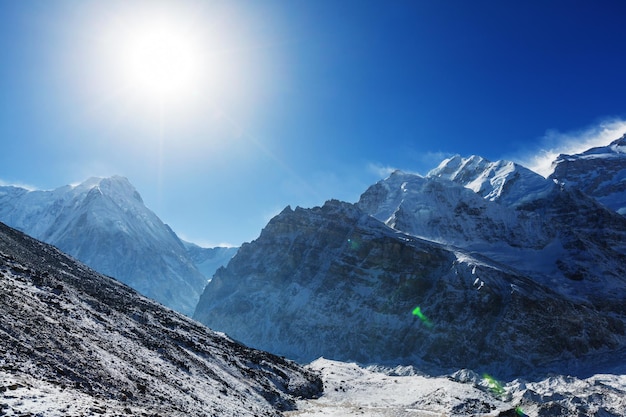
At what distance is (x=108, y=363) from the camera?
33.7 meters

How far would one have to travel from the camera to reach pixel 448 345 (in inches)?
5728

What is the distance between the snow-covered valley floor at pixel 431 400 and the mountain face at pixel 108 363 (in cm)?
533

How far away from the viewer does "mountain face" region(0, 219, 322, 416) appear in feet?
75.8

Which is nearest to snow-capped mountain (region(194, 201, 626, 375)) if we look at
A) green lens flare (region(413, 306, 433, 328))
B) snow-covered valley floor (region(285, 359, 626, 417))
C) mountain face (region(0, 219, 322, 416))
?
green lens flare (region(413, 306, 433, 328))

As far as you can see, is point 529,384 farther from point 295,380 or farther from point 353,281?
point 353,281

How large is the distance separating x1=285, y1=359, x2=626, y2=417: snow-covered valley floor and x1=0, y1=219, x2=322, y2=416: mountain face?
533 cm

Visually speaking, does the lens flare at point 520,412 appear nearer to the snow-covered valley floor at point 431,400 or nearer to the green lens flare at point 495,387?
the snow-covered valley floor at point 431,400

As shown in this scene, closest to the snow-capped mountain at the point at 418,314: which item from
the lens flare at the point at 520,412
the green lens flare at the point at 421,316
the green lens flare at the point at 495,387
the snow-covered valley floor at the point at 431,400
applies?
the green lens flare at the point at 421,316

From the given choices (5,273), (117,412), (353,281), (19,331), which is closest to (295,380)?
(5,273)

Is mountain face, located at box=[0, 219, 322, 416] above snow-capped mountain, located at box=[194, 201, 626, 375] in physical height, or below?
below

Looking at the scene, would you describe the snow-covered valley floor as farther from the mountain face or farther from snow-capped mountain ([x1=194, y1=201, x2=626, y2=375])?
snow-capped mountain ([x1=194, y1=201, x2=626, y2=375])

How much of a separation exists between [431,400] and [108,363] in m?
47.0

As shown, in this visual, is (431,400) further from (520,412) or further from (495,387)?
(495,387)

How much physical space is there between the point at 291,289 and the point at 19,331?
165 meters
